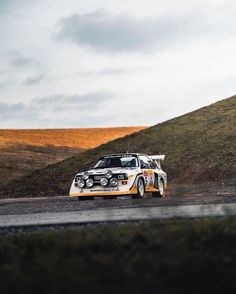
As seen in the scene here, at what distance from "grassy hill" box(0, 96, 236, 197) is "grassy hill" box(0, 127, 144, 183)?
6.73m

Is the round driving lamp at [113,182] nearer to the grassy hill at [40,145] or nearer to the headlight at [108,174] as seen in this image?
the headlight at [108,174]

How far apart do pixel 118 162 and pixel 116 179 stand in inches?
69.9

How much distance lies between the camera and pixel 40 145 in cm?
7319

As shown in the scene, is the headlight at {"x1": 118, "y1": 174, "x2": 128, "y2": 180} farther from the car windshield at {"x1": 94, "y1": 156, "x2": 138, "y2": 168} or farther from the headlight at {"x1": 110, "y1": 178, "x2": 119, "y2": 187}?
the car windshield at {"x1": 94, "y1": 156, "x2": 138, "y2": 168}

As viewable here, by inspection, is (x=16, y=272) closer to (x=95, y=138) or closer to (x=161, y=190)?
(x=161, y=190)

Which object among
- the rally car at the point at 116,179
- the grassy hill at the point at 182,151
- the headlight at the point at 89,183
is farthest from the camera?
the grassy hill at the point at 182,151

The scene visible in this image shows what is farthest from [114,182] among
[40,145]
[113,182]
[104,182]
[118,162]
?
[40,145]

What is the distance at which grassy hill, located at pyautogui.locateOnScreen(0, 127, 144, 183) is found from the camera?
2313 inches

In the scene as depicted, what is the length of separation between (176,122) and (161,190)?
31.5 metres

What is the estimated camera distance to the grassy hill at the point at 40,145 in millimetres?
58747

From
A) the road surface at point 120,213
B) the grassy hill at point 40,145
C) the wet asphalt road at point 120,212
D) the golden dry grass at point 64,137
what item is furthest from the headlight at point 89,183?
the golden dry grass at point 64,137

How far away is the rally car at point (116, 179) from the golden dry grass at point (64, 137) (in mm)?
45922

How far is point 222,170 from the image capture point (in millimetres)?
40844

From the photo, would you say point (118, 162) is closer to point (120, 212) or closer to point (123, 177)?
point (123, 177)
